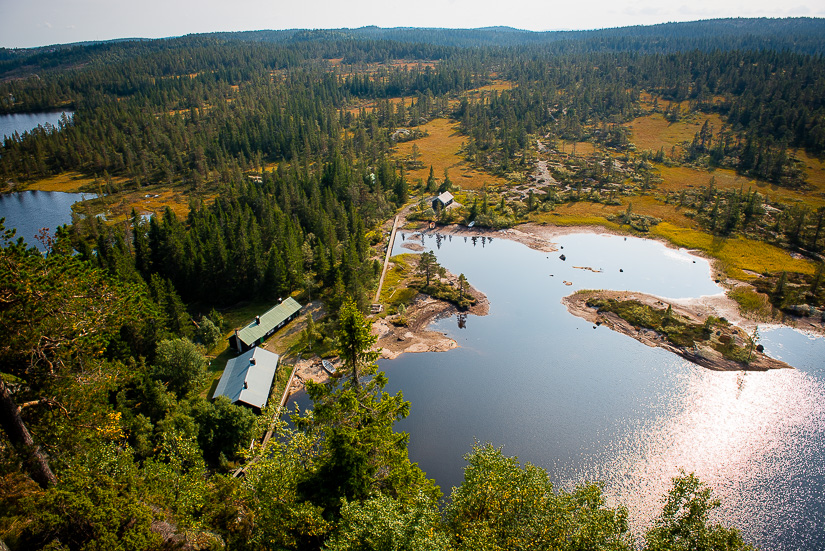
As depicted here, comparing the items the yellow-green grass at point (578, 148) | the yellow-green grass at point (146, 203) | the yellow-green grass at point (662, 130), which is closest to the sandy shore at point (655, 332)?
the yellow-green grass at point (146, 203)

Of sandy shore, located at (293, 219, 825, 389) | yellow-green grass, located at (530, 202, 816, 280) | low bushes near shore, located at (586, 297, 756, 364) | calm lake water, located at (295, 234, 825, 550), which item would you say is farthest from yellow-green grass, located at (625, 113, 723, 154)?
low bushes near shore, located at (586, 297, 756, 364)

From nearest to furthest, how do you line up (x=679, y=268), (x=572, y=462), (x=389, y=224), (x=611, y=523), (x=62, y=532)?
(x=62, y=532) < (x=611, y=523) < (x=572, y=462) < (x=679, y=268) < (x=389, y=224)

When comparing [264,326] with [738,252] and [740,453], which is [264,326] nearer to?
[740,453]

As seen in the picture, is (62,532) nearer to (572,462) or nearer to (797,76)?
(572,462)

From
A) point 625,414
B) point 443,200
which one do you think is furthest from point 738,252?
point 443,200

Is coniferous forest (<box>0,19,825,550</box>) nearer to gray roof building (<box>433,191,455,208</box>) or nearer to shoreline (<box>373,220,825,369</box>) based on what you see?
gray roof building (<box>433,191,455,208</box>)

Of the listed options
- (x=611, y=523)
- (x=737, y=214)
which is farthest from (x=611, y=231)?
(x=611, y=523)
